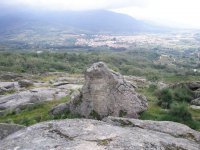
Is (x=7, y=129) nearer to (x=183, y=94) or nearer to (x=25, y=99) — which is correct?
(x=183, y=94)

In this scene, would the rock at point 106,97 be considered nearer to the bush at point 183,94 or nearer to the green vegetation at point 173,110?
the green vegetation at point 173,110

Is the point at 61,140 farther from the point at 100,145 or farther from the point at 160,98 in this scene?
the point at 160,98

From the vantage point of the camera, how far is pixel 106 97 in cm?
2922

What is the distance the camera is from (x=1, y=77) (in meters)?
82.9

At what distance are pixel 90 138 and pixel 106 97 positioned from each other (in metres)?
16.3

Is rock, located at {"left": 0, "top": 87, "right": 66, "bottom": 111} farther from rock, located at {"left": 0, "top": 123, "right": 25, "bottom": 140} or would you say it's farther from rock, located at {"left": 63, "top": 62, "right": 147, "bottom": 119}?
rock, located at {"left": 0, "top": 123, "right": 25, "bottom": 140}

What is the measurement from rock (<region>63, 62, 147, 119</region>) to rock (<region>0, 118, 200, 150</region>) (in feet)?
43.7

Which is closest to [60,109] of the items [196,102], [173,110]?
[173,110]

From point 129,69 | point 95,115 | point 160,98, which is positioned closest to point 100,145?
point 95,115

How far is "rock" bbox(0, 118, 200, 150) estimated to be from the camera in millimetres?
12203

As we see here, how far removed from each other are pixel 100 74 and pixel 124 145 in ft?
58.0

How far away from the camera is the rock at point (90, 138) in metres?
12.2

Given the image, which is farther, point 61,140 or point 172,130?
point 172,130

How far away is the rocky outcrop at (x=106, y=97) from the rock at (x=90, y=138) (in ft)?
43.7
